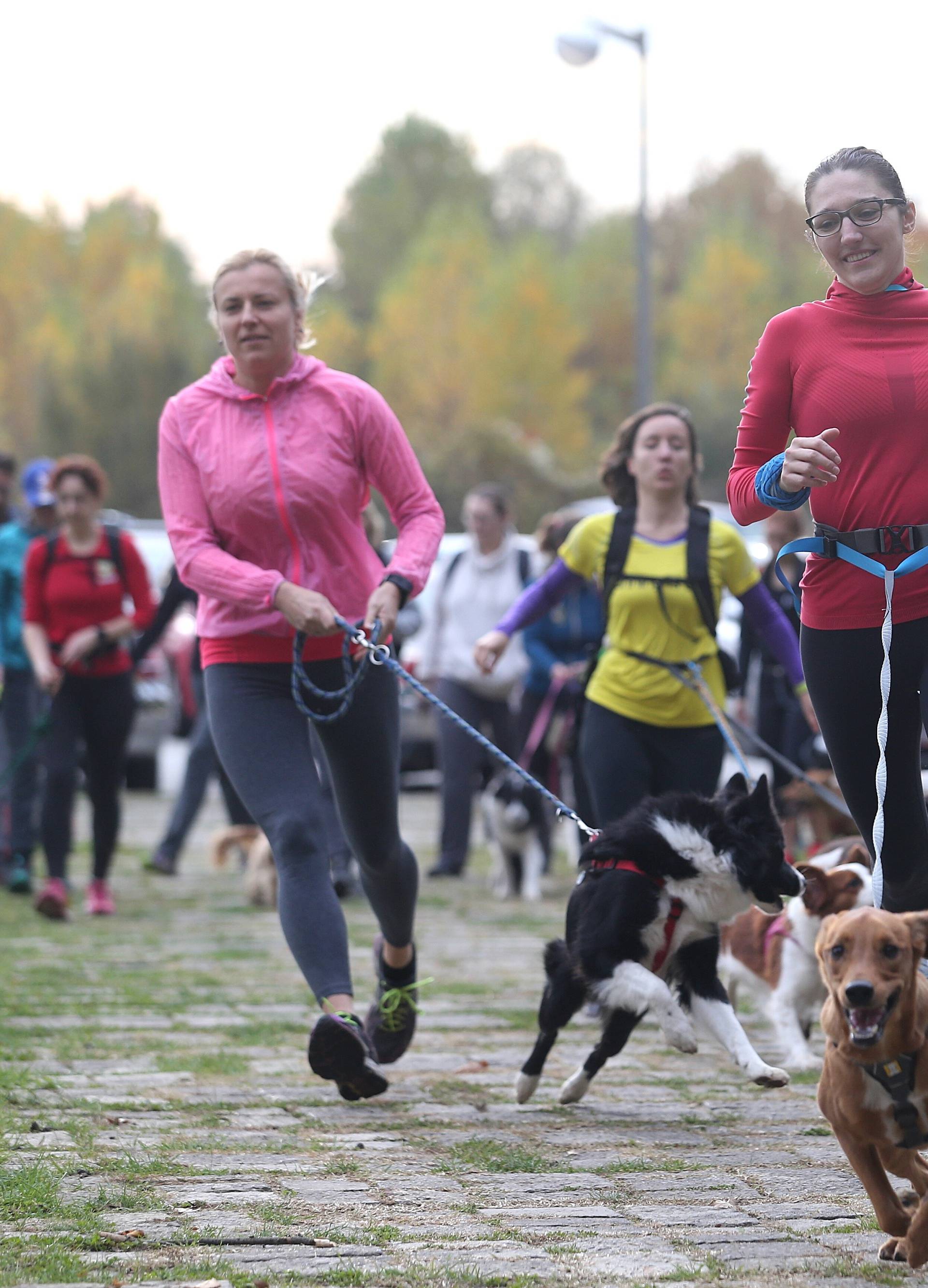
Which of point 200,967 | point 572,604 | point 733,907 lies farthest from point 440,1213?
point 572,604

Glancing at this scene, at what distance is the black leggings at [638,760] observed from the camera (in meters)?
5.67

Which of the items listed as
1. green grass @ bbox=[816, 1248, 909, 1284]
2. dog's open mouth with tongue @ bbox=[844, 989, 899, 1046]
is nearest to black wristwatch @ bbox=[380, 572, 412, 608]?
dog's open mouth with tongue @ bbox=[844, 989, 899, 1046]

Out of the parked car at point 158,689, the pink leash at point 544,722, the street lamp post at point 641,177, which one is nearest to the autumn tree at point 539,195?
the street lamp post at point 641,177

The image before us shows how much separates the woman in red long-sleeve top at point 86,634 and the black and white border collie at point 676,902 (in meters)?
4.95

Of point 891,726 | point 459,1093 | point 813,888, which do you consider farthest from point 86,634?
point 891,726

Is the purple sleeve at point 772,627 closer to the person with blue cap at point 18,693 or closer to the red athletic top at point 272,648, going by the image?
the red athletic top at point 272,648

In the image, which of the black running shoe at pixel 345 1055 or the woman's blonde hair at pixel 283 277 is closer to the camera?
the black running shoe at pixel 345 1055

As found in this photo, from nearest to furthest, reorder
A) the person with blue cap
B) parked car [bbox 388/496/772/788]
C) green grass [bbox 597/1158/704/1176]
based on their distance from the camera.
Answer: green grass [bbox 597/1158/704/1176]
the person with blue cap
parked car [bbox 388/496/772/788]

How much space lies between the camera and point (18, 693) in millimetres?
10156

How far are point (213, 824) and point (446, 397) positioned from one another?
45.8m

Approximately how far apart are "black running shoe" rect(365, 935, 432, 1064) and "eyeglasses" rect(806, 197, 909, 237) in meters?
2.46

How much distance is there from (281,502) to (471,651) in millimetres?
Result: 6028

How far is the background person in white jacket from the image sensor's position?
10.5 metres

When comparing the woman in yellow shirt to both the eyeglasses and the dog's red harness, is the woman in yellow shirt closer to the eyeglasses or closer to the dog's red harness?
the dog's red harness
